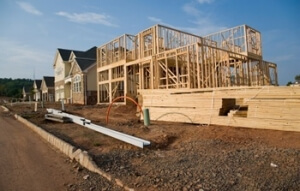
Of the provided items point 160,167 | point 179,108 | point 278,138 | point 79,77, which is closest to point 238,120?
point 278,138

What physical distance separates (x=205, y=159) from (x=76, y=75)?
2907 cm

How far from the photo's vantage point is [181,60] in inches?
674

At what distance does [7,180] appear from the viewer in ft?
15.4

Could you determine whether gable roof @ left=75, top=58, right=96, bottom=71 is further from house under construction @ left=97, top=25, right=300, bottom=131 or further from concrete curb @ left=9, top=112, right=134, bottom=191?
concrete curb @ left=9, top=112, right=134, bottom=191

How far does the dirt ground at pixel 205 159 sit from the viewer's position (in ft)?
12.8

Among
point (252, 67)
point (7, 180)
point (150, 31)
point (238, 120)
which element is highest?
point (150, 31)

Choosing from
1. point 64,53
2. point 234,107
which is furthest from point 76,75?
point 234,107

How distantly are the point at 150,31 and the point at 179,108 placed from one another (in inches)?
351

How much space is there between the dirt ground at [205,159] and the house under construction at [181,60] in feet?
24.1

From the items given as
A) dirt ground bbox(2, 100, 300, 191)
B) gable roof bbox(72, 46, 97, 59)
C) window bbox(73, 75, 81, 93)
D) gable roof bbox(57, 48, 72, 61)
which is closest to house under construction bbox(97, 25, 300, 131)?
dirt ground bbox(2, 100, 300, 191)

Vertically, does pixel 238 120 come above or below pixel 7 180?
above

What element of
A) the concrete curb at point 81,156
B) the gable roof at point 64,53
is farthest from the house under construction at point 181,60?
the gable roof at point 64,53

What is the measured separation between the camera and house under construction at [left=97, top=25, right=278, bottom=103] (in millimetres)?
15711

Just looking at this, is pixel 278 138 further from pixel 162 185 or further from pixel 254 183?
pixel 162 185
